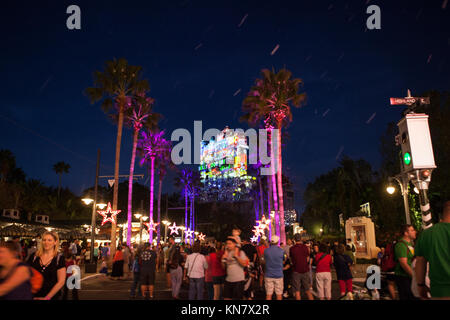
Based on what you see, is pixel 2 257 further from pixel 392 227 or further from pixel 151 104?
pixel 392 227

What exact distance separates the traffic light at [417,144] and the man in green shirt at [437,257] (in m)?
4.59

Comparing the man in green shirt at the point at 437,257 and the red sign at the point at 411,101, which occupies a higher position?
the red sign at the point at 411,101

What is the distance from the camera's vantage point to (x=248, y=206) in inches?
3866

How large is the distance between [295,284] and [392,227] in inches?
1094

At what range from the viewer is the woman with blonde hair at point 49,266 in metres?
4.74

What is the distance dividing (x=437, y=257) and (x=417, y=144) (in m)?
5.26

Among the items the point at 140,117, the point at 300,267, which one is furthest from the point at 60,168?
the point at 300,267

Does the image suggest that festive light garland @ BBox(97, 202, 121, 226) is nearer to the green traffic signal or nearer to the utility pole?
the green traffic signal

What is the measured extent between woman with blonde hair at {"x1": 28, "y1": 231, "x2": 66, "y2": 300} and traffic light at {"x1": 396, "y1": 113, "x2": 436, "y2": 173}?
7.74 m

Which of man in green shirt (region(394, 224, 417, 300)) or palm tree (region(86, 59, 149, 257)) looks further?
palm tree (region(86, 59, 149, 257))

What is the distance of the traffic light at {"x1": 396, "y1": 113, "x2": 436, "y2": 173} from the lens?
8.02 metres

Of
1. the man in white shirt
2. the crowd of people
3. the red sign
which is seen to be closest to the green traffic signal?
the crowd of people

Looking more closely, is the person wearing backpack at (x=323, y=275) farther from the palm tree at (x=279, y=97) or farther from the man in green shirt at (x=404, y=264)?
the palm tree at (x=279, y=97)

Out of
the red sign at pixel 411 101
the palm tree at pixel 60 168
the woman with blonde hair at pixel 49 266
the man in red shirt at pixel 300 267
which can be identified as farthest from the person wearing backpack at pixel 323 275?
the palm tree at pixel 60 168
